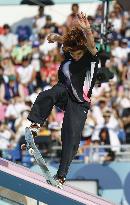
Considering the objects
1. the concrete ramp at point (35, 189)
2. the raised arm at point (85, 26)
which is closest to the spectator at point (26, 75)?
the raised arm at point (85, 26)

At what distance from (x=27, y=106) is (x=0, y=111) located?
71cm

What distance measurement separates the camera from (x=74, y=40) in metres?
9.23

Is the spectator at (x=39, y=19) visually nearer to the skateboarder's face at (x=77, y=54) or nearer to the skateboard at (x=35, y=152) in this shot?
the skateboarder's face at (x=77, y=54)

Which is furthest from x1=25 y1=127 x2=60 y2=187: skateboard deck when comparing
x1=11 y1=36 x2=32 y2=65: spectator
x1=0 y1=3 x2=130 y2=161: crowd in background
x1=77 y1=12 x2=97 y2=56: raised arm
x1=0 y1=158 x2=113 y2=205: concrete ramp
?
x1=11 y1=36 x2=32 y2=65: spectator

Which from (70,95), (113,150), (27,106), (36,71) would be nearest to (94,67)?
(70,95)

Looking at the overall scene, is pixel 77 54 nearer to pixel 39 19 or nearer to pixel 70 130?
pixel 70 130

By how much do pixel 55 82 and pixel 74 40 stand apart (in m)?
7.49

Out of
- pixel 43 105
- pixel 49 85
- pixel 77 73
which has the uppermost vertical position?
pixel 77 73

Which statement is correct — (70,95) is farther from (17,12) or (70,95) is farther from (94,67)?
(17,12)

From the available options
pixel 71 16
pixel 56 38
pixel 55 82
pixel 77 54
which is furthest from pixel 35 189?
pixel 71 16

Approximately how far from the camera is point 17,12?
21.1m

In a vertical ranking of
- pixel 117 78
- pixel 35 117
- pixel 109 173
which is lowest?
pixel 109 173

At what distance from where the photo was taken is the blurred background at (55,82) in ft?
48.9

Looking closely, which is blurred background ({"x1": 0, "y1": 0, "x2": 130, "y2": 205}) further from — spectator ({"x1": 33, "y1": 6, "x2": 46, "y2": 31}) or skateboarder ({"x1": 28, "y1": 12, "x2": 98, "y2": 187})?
skateboarder ({"x1": 28, "y1": 12, "x2": 98, "y2": 187})
